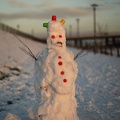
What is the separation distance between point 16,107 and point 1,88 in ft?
8.97

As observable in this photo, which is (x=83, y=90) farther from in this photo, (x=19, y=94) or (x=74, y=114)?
(x=74, y=114)

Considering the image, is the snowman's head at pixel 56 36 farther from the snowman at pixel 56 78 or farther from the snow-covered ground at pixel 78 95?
the snow-covered ground at pixel 78 95

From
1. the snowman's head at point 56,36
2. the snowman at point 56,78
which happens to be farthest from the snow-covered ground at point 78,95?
the snowman's head at point 56,36

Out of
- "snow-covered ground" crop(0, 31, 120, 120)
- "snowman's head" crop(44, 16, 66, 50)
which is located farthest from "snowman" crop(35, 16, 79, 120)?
"snow-covered ground" crop(0, 31, 120, 120)

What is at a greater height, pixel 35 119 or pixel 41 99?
pixel 41 99

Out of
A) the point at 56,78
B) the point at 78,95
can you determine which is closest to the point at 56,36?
the point at 56,78

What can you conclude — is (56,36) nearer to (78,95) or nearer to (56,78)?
(56,78)

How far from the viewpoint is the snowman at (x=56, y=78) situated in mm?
5297

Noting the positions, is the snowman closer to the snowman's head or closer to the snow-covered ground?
the snowman's head

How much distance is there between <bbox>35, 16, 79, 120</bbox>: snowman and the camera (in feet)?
17.4

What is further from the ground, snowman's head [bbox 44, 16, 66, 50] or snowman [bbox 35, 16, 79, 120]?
snowman's head [bbox 44, 16, 66, 50]

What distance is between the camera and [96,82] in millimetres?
12281

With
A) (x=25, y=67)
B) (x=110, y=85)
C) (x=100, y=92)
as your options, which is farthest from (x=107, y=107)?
(x=25, y=67)

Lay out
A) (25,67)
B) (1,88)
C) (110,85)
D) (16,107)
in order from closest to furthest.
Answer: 1. (16,107)
2. (1,88)
3. (110,85)
4. (25,67)
